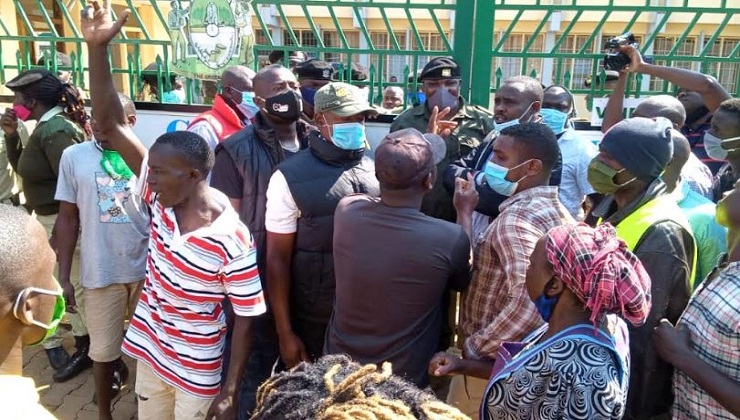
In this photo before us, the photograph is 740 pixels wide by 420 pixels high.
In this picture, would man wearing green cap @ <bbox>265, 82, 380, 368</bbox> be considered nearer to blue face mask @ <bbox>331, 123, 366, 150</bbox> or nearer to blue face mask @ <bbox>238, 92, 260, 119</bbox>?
blue face mask @ <bbox>331, 123, 366, 150</bbox>

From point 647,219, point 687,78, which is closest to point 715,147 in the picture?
point 687,78

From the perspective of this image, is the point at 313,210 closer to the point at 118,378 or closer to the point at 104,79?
the point at 104,79

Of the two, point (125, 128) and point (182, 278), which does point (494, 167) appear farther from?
point (125, 128)

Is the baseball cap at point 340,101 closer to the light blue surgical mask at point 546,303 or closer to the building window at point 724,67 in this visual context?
the light blue surgical mask at point 546,303

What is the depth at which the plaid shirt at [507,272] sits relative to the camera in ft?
6.77

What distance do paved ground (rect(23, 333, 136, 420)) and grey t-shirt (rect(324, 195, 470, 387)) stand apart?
6.78 ft

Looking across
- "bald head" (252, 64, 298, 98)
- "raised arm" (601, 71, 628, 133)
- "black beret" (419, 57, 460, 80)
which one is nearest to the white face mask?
"raised arm" (601, 71, 628, 133)

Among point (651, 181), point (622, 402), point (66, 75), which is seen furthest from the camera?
point (66, 75)

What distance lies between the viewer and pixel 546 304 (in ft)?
5.79

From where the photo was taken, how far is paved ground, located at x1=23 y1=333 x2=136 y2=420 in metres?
3.52

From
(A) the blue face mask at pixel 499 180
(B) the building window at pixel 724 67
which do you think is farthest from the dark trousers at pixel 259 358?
(B) the building window at pixel 724 67

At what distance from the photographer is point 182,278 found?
2199 millimetres

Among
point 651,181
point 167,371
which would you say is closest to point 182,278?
point 167,371

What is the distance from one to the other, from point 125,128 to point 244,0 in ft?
6.66
